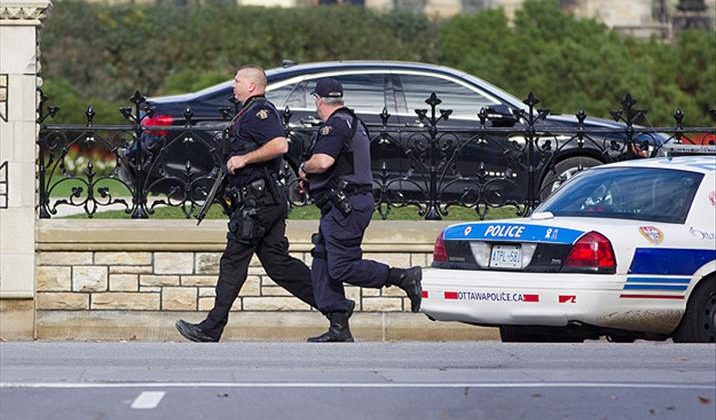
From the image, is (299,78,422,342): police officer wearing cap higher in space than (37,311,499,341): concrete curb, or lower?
higher

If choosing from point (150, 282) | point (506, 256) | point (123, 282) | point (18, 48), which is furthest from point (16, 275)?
point (506, 256)

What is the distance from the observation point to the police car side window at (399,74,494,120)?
52.5 feet

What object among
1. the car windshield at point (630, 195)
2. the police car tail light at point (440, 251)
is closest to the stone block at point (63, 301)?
the police car tail light at point (440, 251)

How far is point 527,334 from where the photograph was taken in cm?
1159

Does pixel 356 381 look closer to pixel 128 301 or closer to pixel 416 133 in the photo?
pixel 128 301

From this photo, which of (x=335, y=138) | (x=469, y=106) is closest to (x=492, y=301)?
(x=335, y=138)

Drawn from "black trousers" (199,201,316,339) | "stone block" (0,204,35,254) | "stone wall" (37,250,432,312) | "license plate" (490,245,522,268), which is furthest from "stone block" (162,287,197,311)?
"license plate" (490,245,522,268)

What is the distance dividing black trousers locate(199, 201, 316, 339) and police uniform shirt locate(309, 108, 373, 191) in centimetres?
36

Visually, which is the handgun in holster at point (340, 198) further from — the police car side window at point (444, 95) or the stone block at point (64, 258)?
the police car side window at point (444, 95)

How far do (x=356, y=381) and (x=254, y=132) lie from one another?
3079 mm

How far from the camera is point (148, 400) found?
8.02 m

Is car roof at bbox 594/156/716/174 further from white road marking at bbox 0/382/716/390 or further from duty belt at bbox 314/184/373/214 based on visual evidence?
white road marking at bbox 0/382/716/390

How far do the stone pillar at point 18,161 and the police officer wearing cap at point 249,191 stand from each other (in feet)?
7.61

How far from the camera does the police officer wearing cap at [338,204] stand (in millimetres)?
11258
